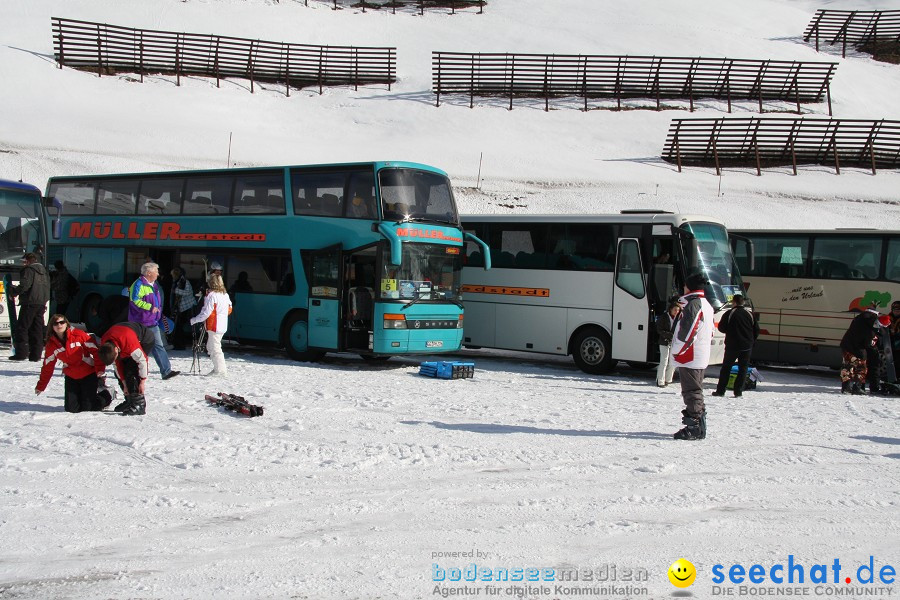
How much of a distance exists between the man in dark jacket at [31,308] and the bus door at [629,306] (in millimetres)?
9898

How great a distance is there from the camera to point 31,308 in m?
13.7

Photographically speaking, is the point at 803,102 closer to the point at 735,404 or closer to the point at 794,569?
the point at 735,404

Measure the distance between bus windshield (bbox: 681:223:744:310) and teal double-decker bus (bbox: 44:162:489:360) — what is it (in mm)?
4052

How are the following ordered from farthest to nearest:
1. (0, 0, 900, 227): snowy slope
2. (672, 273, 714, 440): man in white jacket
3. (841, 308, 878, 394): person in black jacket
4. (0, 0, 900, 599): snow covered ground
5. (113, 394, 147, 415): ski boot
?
(0, 0, 900, 227): snowy slope, (841, 308, 878, 394): person in black jacket, (113, 394, 147, 415): ski boot, (672, 273, 714, 440): man in white jacket, (0, 0, 900, 599): snow covered ground

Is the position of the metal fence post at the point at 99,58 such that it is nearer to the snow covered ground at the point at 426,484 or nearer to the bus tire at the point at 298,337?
the snow covered ground at the point at 426,484

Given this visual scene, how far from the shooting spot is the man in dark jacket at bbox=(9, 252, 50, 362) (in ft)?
44.8

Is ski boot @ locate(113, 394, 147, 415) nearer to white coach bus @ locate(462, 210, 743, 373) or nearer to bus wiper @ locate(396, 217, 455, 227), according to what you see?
bus wiper @ locate(396, 217, 455, 227)

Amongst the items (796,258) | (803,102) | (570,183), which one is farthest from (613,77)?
(796,258)

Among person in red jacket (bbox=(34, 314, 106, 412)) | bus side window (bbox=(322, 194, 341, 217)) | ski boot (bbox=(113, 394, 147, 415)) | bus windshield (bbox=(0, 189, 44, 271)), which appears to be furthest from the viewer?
bus side window (bbox=(322, 194, 341, 217))

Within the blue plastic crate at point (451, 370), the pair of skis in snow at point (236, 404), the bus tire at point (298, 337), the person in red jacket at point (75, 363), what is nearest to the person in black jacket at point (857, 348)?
the blue plastic crate at point (451, 370)

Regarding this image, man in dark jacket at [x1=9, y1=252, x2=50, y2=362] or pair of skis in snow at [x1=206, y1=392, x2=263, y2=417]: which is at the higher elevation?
man in dark jacket at [x1=9, y1=252, x2=50, y2=362]

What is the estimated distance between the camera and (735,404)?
490 inches

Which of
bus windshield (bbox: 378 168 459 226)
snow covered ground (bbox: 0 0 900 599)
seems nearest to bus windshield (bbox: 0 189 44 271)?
snow covered ground (bbox: 0 0 900 599)

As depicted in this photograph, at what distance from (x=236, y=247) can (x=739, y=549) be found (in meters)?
13.4
